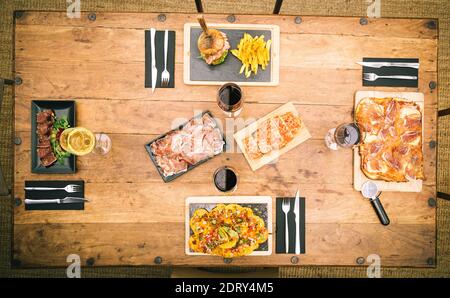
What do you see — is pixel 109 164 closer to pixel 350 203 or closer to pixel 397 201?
pixel 350 203

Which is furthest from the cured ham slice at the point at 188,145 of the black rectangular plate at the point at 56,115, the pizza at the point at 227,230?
the black rectangular plate at the point at 56,115

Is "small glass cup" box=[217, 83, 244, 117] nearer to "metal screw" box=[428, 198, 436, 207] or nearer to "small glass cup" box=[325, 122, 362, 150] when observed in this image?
"small glass cup" box=[325, 122, 362, 150]

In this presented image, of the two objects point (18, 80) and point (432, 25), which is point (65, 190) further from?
point (432, 25)

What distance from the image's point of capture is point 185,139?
191 centimetres

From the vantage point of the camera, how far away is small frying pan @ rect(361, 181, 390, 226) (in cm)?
195

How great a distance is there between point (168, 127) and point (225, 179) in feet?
1.42

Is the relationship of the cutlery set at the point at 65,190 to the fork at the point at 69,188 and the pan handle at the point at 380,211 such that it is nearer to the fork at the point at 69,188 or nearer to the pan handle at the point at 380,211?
the fork at the point at 69,188

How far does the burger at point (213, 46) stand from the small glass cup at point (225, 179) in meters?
0.59

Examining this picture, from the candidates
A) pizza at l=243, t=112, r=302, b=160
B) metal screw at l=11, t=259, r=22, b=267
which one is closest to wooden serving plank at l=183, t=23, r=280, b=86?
pizza at l=243, t=112, r=302, b=160

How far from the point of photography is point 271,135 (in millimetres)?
1938

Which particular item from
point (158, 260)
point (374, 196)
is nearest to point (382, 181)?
point (374, 196)

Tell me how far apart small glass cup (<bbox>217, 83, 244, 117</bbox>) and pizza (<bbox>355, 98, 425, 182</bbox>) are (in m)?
0.70

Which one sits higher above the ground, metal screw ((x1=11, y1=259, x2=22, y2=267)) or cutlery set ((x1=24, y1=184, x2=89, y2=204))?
cutlery set ((x1=24, y1=184, x2=89, y2=204))
